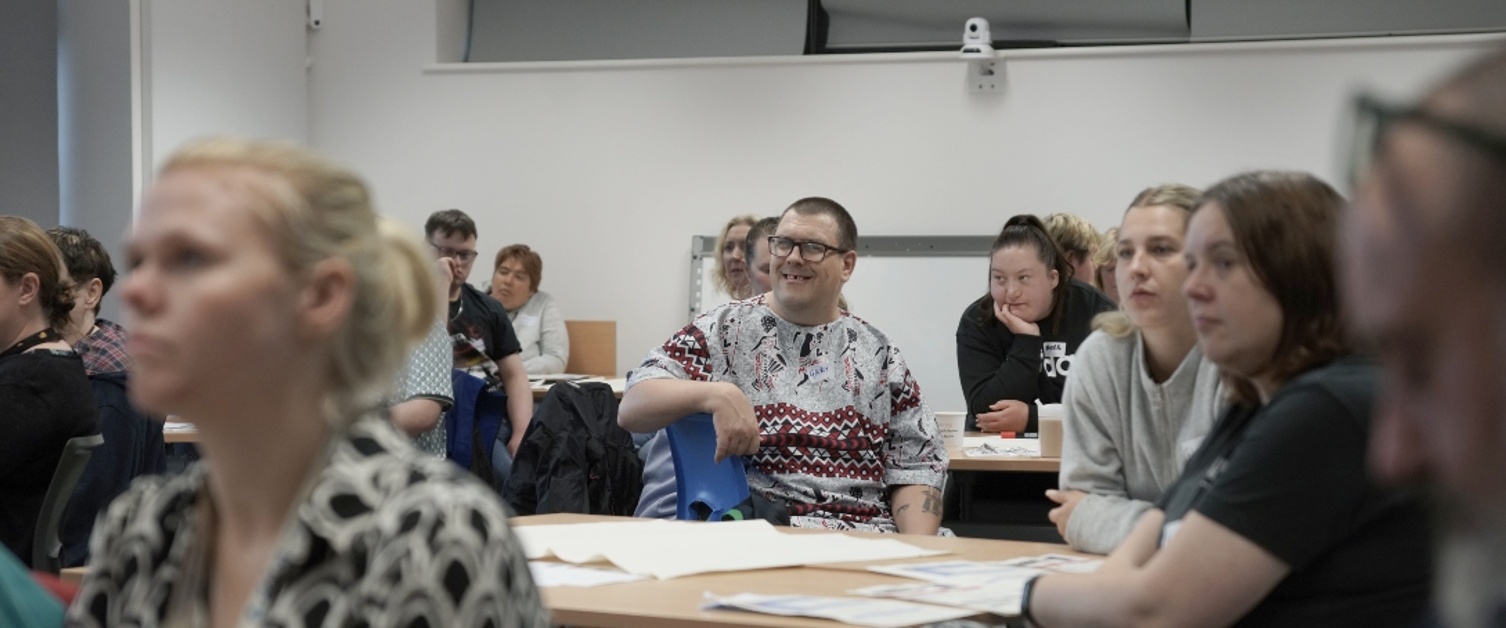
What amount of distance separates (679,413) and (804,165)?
15.7 feet

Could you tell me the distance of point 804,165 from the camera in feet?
25.4

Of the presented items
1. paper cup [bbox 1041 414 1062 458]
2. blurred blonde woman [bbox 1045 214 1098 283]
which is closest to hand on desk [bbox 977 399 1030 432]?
paper cup [bbox 1041 414 1062 458]

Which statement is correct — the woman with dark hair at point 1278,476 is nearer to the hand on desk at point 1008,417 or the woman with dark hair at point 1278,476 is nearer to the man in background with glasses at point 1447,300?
the man in background with glasses at point 1447,300

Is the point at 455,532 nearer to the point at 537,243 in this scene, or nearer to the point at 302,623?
the point at 302,623

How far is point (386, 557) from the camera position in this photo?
1.08 metres

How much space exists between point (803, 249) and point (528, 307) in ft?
15.2

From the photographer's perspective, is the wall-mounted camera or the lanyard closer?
the lanyard

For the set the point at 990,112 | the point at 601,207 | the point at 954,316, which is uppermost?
the point at 990,112

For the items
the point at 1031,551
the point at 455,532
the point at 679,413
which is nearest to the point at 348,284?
the point at 455,532

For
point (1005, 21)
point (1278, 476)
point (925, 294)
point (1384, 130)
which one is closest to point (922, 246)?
point (925, 294)

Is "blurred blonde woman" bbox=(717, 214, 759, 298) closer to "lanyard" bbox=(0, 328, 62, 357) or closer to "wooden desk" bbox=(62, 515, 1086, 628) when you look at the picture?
"lanyard" bbox=(0, 328, 62, 357)

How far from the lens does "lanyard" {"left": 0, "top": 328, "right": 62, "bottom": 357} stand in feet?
10.6

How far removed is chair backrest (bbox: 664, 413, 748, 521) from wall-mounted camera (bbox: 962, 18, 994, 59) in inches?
179

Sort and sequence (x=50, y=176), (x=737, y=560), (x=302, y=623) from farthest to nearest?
(x=50, y=176) < (x=737, y=560) < (x=302, y=623)
